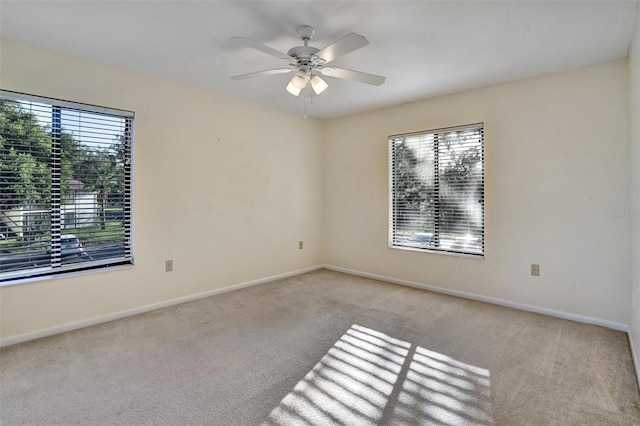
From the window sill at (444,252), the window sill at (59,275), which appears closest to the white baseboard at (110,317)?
the window sill at (59,275)

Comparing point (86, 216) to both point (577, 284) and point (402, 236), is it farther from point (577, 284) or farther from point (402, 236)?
point (577, 284)

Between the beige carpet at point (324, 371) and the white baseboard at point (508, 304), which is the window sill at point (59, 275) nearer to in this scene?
the beige carpet at point (324, 371)

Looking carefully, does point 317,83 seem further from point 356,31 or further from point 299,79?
point 356,31

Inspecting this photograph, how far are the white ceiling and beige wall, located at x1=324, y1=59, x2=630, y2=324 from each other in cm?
28

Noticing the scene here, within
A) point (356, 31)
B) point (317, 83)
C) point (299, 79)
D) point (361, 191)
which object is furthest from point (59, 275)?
point (361, 191)

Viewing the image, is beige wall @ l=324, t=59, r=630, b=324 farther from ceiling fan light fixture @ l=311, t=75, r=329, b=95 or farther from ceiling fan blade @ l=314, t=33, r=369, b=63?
ceiling fan blade @ l=314, t=33, r=369, b=63

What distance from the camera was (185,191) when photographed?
3.49 meters

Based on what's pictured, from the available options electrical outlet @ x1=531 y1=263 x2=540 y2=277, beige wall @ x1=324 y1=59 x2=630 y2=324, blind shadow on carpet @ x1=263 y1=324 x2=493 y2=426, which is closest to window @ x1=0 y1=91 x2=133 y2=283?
blind shadow on carpet @ x1=263 y1=324 x2=493 y2=426

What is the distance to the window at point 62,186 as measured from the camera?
2.52 metres

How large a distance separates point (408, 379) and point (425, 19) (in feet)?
7.92

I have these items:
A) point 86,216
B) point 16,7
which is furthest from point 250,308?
point 16,7

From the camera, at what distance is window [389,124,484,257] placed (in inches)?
143

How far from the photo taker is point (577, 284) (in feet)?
9.80

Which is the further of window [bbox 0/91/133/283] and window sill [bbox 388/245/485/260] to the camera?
window sill [bbox 388/245/485/260]
